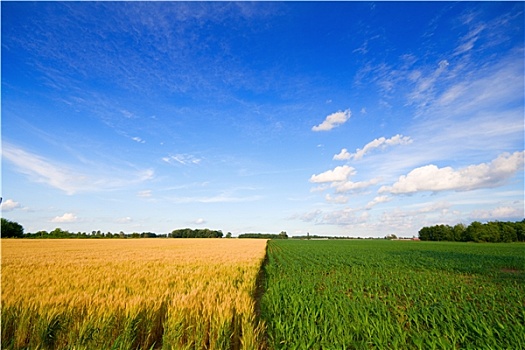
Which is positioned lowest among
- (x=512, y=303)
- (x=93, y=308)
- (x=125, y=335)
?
(x=512, y=303)

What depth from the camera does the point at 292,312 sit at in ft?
23.1

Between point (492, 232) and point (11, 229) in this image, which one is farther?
point (492, 232)

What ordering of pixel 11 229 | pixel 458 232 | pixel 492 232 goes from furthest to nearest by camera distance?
pixel 458 232, pixel 492 232, pixel 11 229

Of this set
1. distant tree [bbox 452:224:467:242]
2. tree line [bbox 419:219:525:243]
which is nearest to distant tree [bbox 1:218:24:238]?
tree line [bbox 419:219:525:243]

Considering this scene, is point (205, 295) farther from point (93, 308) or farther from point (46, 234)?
point (46, 234)

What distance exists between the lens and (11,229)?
79312mm

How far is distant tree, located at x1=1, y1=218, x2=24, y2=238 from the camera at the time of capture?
7653 centimetres

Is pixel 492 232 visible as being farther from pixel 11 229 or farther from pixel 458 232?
pixel 11 229

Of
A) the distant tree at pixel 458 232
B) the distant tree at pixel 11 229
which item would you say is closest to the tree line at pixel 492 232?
the distant tree at pixel 458 232

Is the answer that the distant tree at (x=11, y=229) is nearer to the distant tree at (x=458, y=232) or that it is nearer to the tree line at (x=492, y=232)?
the tree line at (x=492, y=232)

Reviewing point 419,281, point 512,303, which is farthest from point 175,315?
point 419,281

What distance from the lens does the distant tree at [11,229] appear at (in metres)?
76.5

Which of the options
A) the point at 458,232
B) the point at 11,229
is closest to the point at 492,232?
the point at 458,232

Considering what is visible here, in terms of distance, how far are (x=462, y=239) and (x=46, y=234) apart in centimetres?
Result: 14743
